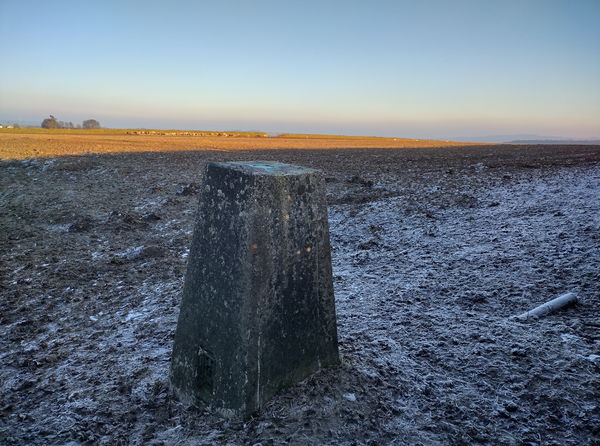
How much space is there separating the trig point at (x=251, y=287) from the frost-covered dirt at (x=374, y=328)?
0.68 ft

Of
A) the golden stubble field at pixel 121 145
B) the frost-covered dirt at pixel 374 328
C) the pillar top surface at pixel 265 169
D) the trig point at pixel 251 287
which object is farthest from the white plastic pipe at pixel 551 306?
the golden stubble field at pixel 121 145

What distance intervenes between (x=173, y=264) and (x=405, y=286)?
339cm

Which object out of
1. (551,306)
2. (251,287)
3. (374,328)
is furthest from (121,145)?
(551,306)

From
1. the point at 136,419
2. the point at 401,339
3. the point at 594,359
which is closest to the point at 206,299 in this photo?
the point at 136,419

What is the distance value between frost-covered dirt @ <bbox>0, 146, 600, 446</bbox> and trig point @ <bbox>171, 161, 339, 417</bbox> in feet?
0.68

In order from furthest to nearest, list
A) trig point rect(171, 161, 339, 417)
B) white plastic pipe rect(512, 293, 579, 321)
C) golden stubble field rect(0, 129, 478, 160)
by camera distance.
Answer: golden stubble field rect(0, 129, 478, 160)
white plastic pipe rect(512, 293, 579, 321)
trig point rect(171, 161, 339, 417)

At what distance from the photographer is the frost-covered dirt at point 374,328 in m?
2.80

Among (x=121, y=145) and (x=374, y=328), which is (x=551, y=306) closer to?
(x=374, y=328)

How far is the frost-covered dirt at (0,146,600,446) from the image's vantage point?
9.20 ft

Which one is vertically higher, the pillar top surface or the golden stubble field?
the golden stubble field

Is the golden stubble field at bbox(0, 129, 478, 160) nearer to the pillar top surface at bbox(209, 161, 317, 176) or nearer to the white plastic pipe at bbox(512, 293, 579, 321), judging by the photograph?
the pillar top surface at bbox(209, 161, 317, 176)

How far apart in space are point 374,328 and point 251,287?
1.73 m

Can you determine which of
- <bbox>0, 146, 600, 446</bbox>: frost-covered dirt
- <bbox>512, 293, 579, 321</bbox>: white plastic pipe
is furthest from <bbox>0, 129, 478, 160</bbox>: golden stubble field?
<bbox>512, 293, 579, 321</bbox>: white plastic pipe

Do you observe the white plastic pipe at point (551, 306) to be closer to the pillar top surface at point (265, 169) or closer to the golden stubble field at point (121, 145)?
the pillar top surface at point (265, 169)
